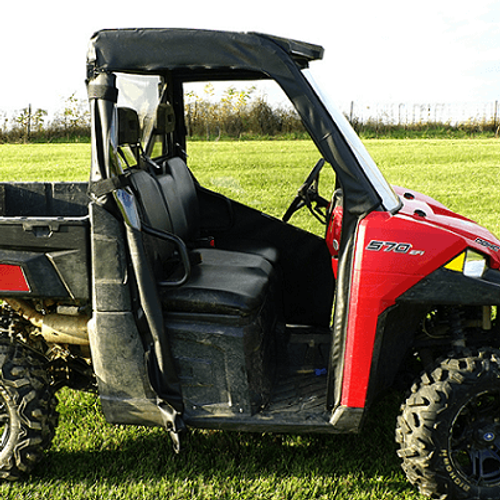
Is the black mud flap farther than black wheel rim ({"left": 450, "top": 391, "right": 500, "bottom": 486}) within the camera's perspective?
No

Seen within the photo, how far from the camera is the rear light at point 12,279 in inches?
105

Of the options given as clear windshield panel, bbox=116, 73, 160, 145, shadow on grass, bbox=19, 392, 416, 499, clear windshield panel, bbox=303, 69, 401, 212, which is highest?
clear windshield panel, bbox=116, 73, 160, 145

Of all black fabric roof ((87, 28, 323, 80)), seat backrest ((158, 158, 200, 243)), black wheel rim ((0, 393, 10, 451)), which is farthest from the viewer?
seat backrest ((158, 158, 200, 243))

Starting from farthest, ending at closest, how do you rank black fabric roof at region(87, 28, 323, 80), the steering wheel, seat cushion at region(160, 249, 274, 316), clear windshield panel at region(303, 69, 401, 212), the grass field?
the steering wheel < the grass field < seat cushion at region(160, 249, 274, 316) < clear windshield panel at region(303, 69, 401, 212) < black fabric roof at region(87, 28, 323, 80)

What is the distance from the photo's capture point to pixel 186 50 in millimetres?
2400

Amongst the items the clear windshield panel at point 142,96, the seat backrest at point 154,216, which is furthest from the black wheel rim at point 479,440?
the clear windshield panel at point 142,96

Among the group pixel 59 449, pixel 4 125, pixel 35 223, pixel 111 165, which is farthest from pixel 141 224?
pixel 4 125

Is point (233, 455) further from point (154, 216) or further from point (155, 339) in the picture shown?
point (154, 216)

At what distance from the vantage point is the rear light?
8.79 ft

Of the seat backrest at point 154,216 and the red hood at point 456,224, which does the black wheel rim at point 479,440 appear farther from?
the seat backrest at point 154,216

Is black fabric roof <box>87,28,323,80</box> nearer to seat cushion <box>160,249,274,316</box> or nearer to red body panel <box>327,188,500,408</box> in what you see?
red body panel <box>327,188,500,408</box>

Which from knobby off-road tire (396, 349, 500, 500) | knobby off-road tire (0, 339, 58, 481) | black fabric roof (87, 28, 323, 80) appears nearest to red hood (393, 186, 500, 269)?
knobby off-road tire (396, 349, 500, 500)

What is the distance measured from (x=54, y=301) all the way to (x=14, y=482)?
86 centimetres

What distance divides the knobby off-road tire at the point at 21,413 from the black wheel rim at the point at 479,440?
1880 mm
